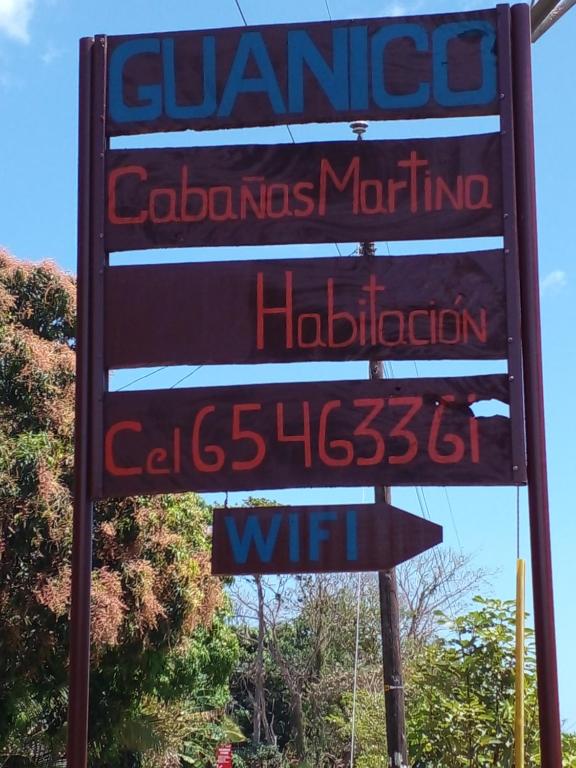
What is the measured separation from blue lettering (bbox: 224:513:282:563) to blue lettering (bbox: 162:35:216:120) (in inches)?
103

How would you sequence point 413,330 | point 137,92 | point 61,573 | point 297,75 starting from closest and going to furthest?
1. point 413,330
2. point 297,75
3. point 137,92
4. point 61,573

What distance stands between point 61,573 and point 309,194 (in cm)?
968

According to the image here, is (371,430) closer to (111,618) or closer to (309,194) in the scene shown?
(309,194)

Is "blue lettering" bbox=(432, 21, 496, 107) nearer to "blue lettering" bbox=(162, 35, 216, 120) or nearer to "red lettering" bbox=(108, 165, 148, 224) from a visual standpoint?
"blue lettering" bbox=(162, 35, 216, 120)

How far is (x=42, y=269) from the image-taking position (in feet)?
61.0

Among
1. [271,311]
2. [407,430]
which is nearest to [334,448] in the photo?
[407,430]

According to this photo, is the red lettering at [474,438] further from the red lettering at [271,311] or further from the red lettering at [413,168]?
the red lettering at [413,168]

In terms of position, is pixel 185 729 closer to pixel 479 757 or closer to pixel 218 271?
pixel 479 757

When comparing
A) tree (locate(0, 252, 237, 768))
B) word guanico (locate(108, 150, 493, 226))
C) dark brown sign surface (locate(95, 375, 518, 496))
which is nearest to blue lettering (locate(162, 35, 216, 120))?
word guanico (locate(108, 150, 493, 226))

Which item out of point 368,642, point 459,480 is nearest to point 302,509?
point 459,480

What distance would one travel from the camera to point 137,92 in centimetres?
765

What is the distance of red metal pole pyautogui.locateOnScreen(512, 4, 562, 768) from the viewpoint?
654 cm

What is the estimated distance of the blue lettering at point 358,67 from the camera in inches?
294

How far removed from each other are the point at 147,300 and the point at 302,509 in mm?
1621
